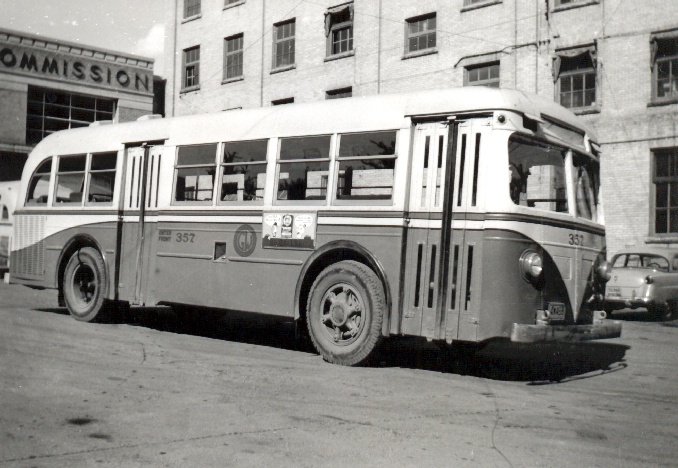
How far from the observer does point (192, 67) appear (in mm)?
32938

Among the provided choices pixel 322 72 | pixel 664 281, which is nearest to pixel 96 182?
pixel 664 281

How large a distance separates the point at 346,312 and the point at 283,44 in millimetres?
22592

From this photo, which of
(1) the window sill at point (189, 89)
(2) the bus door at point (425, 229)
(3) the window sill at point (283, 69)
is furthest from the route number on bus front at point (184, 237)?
(1) the window sill at point (189, 89)

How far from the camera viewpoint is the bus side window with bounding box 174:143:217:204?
32.0ft

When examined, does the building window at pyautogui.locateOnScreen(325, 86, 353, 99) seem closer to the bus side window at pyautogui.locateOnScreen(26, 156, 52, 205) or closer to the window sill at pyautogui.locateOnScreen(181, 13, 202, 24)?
the window sill at pyautogui.locateOnScreen(181, 13, 202, 24)

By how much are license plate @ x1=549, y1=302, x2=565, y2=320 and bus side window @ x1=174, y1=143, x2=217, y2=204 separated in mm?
4439

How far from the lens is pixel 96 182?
11414mm

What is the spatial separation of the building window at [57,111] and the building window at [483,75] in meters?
18.2

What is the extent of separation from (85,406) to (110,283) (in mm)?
5319

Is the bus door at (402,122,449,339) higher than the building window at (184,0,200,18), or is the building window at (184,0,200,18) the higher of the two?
the building window at (184,0,200,18)

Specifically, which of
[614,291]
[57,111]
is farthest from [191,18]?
[614,291]

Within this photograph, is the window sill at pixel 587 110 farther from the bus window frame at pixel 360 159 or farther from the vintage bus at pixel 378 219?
the bus window frame at pixel 360 159

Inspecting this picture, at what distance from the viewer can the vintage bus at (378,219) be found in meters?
7.34

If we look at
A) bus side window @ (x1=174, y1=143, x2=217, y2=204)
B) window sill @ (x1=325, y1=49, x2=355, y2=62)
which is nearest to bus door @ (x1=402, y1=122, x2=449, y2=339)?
bus side window @ (x1=174, y1=143, x2=217, y2=204)
